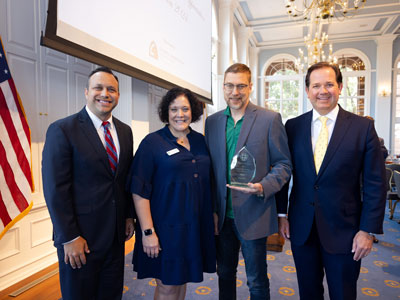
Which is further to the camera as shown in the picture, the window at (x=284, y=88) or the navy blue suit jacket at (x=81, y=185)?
the window at (x=284, y=88)

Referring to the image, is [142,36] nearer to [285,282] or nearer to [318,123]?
[318,123]

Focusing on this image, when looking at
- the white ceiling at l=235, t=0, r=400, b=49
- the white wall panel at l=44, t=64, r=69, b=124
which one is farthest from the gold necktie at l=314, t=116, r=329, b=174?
the white ceiling at l=235, t=0, r=400, b=49

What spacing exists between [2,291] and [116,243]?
5.03 feet

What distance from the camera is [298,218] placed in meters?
1.56

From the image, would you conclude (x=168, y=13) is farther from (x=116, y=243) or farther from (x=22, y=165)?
(x=116, y=243)

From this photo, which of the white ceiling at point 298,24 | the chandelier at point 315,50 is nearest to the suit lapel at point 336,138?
the chandelier at point 315,50

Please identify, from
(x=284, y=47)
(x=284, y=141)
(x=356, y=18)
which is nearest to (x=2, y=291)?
(x=284, y=141)

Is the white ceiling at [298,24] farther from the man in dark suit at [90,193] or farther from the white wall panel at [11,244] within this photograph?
the white wall panel at [11,244]

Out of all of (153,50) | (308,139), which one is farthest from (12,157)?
(308,139)

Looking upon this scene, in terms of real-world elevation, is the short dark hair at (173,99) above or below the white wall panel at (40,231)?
above

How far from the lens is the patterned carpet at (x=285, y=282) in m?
2.23

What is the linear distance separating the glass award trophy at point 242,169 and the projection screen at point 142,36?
148cm

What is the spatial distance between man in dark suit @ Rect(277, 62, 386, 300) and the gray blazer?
12cm

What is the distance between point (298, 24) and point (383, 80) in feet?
12.8
